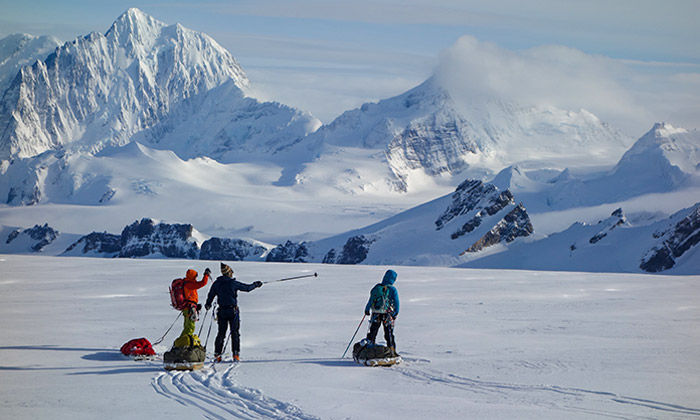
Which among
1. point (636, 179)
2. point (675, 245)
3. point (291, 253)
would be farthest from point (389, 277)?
point (636, 179)

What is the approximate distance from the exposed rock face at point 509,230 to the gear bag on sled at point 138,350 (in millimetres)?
82488

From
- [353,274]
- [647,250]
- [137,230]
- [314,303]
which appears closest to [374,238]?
[647,250]

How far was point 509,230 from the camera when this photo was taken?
102 meters

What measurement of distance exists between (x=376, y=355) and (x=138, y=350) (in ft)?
15.1

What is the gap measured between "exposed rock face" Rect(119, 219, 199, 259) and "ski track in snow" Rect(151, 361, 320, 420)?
133381mm

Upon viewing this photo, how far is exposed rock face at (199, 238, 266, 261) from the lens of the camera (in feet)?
460

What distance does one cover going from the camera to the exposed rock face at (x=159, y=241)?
484 feet

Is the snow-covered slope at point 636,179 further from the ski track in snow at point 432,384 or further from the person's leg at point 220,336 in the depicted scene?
the ski track in snow at point 432,384

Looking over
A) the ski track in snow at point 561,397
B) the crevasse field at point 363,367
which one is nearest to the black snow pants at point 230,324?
the crevasse field at point 363,367

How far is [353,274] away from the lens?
122ft

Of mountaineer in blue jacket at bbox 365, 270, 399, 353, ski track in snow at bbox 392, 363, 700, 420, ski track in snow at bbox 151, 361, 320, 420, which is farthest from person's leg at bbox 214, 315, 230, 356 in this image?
ski track in snow at bbox 392, 363, 700, 420

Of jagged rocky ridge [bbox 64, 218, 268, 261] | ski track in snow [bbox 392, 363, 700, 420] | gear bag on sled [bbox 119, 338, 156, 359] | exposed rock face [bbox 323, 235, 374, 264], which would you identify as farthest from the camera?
jagged rocky ridge [bbox 64, 218, 268, 261]

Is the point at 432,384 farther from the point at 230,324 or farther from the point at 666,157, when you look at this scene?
the point at 666,157

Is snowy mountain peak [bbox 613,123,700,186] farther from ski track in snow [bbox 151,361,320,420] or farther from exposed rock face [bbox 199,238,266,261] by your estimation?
ski track in snow [bbox 151,361,320,420]
